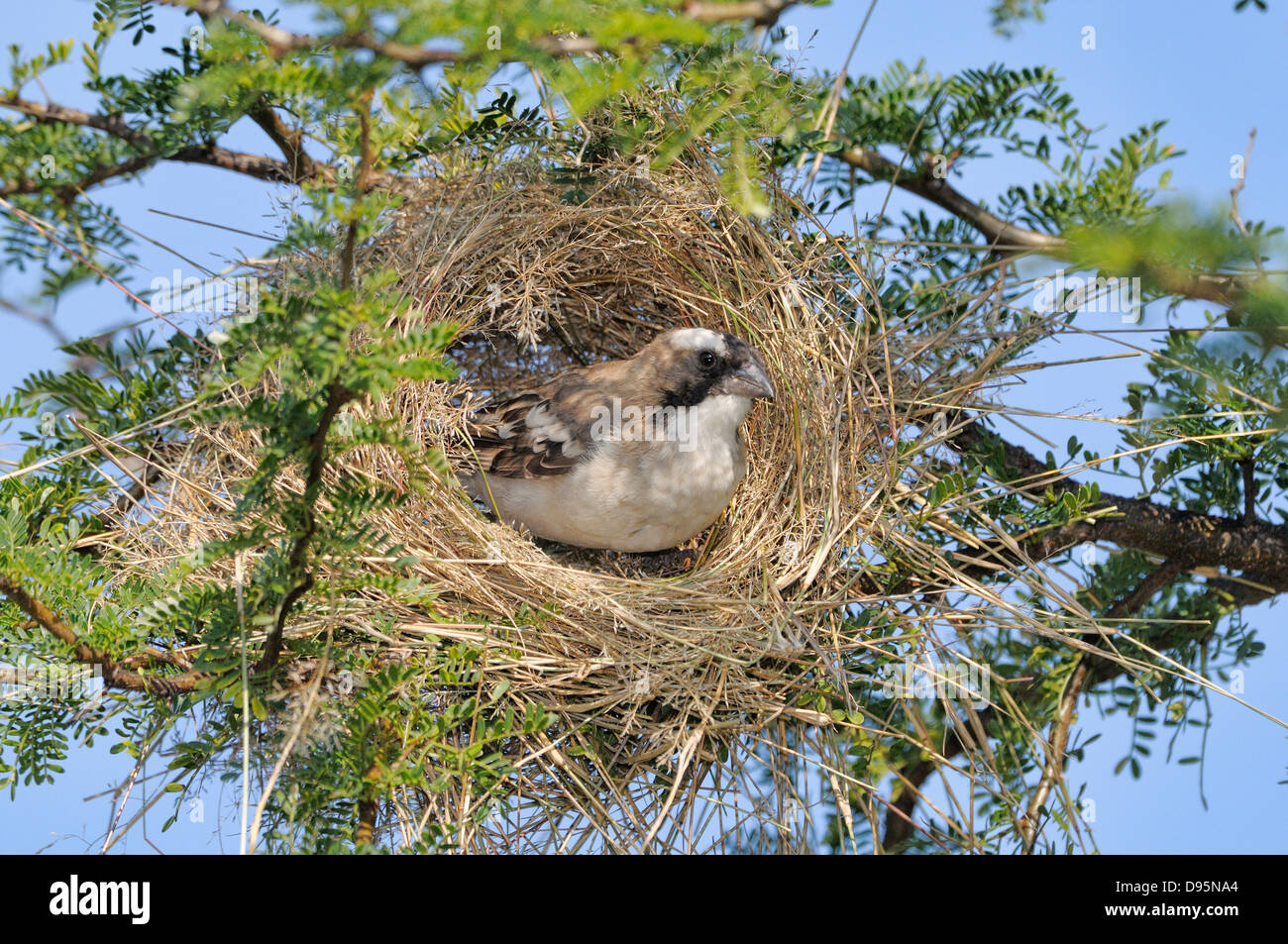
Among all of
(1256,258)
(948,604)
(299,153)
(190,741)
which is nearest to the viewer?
(1256,258)

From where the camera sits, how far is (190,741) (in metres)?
3.26

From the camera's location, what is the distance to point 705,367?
450cm

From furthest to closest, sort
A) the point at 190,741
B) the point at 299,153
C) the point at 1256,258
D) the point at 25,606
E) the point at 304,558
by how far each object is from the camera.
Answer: the point at 299,153, the point at 190,741, the point at 25,606, the point at 304,558, the point at 1256,258

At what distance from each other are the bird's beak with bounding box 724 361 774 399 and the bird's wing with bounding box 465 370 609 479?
0.61 meters

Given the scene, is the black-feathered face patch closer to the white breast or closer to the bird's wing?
the white breast

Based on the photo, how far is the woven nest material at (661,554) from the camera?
3475 mm

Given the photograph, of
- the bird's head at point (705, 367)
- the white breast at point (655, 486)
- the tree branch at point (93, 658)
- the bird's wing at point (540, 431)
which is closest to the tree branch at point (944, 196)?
the bird's head at point (705, 367)

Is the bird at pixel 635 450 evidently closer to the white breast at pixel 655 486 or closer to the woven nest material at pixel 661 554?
the white breast at pixel 655 486

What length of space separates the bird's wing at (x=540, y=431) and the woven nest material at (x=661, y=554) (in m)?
0.18

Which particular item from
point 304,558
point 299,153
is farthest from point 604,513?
point 304,558

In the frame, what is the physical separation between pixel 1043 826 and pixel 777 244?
232 cm

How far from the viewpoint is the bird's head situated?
14.4 ft

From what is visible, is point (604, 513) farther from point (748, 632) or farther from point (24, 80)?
point (24, 80)

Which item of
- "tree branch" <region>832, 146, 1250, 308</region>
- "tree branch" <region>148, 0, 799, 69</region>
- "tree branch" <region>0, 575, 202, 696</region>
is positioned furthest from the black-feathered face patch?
"tree branch" <region>148, 0, 799, 69</region>
